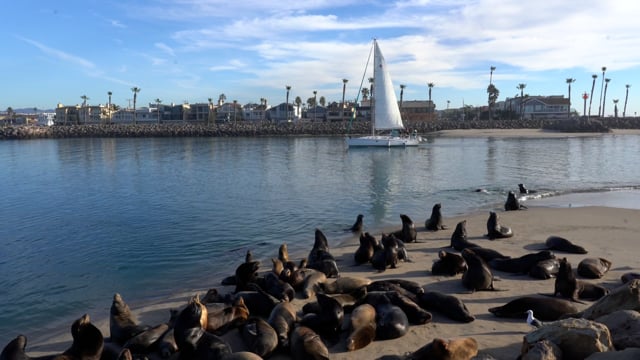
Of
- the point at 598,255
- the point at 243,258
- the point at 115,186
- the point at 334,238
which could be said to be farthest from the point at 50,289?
the point at 115,186

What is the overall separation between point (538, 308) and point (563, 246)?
486 cm

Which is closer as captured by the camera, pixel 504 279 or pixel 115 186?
pixel 504 279

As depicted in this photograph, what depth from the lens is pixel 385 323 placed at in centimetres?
676

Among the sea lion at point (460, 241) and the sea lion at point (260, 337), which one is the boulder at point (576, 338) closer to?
the sea lion at point (260, 337)

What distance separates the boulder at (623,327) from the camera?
525 cm

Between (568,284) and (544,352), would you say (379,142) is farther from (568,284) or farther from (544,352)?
(544,352)

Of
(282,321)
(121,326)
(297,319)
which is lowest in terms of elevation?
(121,326)

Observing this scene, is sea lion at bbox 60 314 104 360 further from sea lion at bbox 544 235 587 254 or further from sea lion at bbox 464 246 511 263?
sea lion at bbox 544 235 587 254

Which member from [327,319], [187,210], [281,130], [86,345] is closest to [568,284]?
[327,319]

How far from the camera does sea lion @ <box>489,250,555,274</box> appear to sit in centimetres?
967

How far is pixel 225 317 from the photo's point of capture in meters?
7.13

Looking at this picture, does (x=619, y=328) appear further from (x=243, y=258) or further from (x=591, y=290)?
(x=243, y=258)

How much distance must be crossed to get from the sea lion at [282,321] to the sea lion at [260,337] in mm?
78

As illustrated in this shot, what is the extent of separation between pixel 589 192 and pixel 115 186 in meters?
23.7
